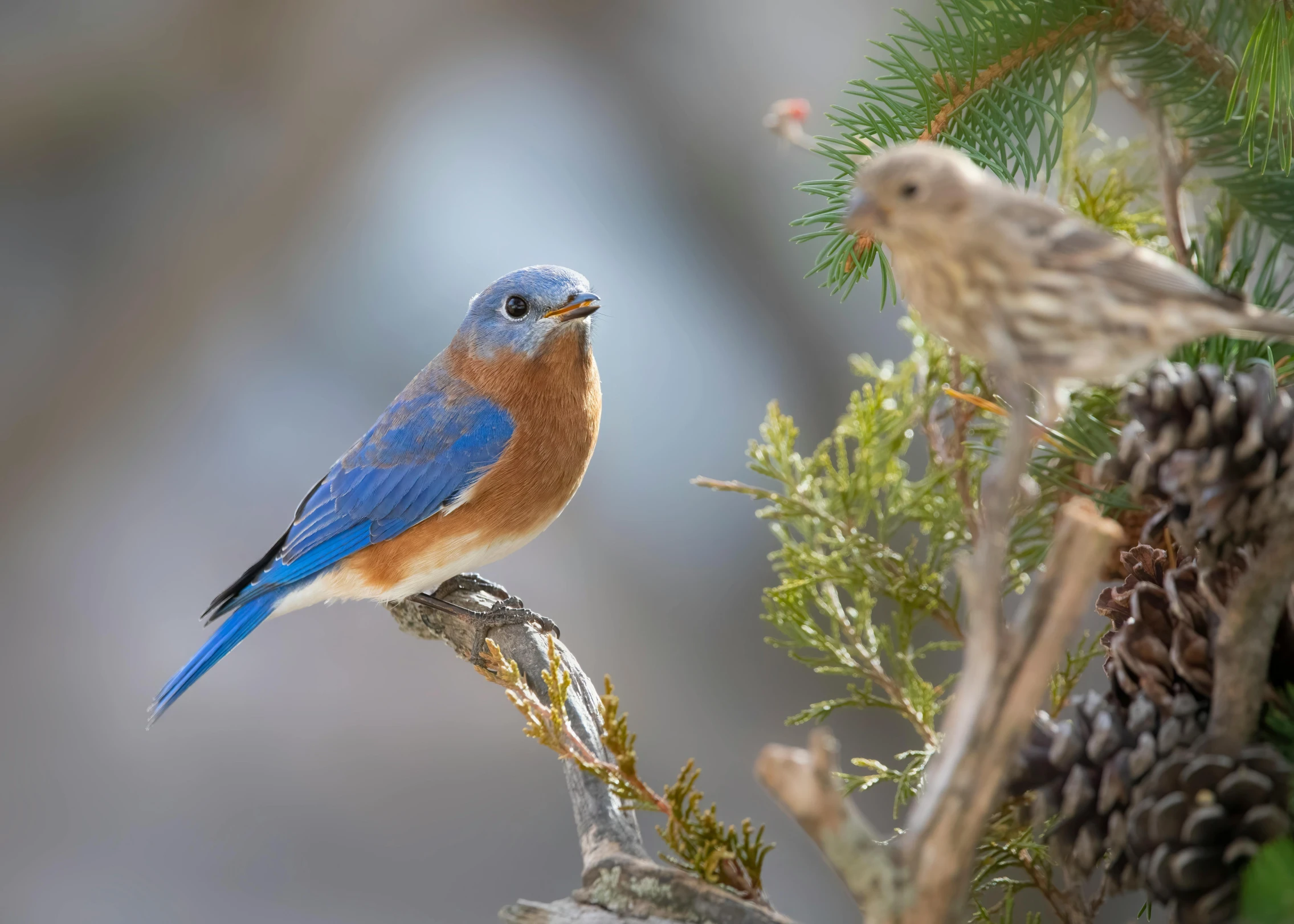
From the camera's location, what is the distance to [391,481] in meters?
1.39

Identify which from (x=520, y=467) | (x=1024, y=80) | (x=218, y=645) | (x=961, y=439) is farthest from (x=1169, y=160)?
(x=218, y=645)

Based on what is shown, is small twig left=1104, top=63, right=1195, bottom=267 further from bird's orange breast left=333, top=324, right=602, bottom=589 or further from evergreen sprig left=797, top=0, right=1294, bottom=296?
bird's orange breast left=333, top=324, right=602, bottom=589

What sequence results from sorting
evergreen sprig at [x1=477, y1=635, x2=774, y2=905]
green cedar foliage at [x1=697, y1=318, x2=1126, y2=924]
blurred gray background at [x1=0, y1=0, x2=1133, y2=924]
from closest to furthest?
1. evergreen sprig at [x1=477, y1=635, x2=774, y2=905]
2. green cedar foliage at [x1=697, y1=318, x2=1126, y2=924]
3. blurred gray background at [x1=0, y1=0, x2=1133, y2=924]

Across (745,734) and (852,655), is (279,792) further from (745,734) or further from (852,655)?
(852,655)

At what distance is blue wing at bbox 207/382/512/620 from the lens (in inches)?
53.2

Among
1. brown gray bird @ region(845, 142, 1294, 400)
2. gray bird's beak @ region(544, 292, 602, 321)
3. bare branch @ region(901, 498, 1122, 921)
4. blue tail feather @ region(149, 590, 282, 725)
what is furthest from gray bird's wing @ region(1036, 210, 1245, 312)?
blue tail feather @ region(149, 590, 282, 725)

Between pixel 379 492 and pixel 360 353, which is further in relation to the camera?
pixel 360 353

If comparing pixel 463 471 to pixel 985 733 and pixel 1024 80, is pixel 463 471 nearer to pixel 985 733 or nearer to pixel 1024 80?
pixel 1024 80

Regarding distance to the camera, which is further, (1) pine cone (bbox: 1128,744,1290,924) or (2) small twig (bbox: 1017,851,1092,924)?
(2) small twig (bbox: 1017,851,1092,924)

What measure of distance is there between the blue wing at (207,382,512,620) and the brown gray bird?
2.80 feet

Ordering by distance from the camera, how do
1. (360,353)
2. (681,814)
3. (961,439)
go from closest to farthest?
(681,814) → (961,439) → (360,353)

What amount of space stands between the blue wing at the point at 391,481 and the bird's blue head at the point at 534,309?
9cm

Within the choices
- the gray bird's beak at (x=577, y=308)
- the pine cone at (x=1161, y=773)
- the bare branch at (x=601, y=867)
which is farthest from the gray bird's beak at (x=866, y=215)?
the gray bird's beak at (x=577, y=308)

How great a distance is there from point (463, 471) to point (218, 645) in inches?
15.9
